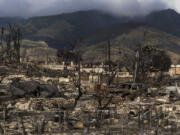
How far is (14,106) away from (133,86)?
979 cm

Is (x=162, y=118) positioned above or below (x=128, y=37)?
below

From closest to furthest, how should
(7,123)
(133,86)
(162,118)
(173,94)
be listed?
1. (7,123)
2. (162,118)
3. (173,94)
4. (133,86)

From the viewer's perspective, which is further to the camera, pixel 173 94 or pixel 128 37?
pixel 128 37

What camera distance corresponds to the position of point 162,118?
12992 mm

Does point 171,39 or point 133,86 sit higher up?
point 171,39

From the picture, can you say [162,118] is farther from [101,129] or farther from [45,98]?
[45,98]

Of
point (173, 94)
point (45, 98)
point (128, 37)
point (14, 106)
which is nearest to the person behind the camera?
point (14, 106)

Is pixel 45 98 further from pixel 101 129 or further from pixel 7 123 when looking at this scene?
pixel 101 129

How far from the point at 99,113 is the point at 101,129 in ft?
4.39

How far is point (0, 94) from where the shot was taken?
19.2 metres

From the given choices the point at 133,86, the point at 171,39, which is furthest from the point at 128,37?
the point at 133,86

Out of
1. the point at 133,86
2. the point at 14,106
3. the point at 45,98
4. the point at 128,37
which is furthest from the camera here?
the point at 128,37

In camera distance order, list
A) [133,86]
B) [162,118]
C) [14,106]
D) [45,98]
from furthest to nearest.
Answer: [133,86], [45,98], [14,106], [162,118]

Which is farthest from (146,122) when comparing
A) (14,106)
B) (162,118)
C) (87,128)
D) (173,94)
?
(173,94)
